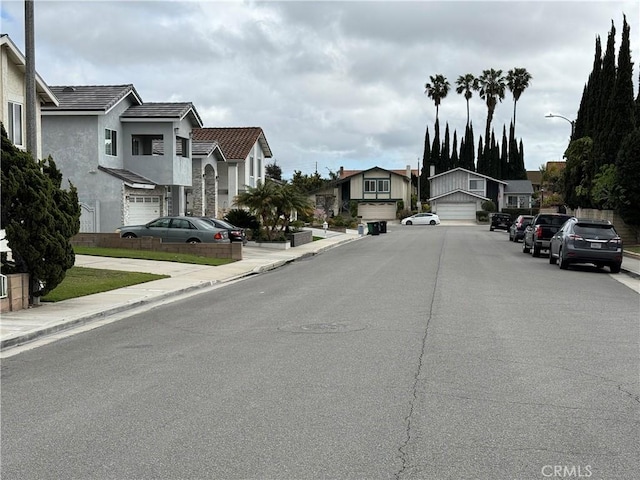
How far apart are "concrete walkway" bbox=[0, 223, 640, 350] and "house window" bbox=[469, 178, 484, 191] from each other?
65.7 m

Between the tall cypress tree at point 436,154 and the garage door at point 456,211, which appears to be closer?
the garage door at point 456,211

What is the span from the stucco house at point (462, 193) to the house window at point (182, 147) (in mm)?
56844

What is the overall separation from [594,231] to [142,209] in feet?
73.9

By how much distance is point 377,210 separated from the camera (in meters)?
92.2

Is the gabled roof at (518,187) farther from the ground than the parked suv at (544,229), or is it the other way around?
the gabled roof at (518,187)

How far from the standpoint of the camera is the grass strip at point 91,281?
15.4 meters

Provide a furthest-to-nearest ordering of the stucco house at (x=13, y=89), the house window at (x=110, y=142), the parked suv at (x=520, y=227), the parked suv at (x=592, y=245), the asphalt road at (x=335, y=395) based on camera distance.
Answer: the parked suv at (x=520, y=227), the house window at (x=110, y=142), the parked suv at (x=592, y=245), the stucco house at (x=13, y=89), the asphalt road at (x=335, y=395)

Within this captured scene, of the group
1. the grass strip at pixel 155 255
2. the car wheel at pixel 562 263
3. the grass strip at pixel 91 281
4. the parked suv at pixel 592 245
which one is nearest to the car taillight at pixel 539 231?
the car wheel at pixel 562 263

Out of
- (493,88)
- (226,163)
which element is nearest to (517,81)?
(493,88)

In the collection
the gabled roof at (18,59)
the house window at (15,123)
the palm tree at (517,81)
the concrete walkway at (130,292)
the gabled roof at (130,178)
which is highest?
the palm tree at (517,81)

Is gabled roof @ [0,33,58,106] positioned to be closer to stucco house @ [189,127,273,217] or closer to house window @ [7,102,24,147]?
house window @ [7,102,24,147]

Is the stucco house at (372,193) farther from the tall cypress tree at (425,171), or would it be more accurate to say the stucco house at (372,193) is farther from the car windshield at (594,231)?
the car windshield at (594,231)

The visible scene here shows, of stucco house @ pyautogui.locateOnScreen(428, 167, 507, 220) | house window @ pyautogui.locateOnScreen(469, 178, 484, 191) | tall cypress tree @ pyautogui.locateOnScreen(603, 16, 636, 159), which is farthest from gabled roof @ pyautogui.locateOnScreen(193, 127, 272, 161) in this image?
house window @ pyautogui.locateOnScreen(469, 178, 484, 191)

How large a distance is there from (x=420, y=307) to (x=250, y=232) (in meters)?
23.4
